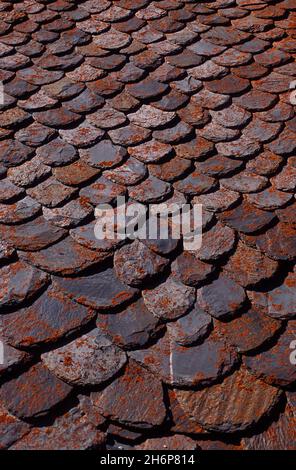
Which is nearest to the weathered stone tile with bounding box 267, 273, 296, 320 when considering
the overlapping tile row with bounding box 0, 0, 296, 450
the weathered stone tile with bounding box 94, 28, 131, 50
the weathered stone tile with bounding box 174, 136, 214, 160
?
the overlapping tile row with bounding box 0, 0, 296, 450

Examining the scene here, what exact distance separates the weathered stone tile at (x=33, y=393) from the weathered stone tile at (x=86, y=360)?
27mm

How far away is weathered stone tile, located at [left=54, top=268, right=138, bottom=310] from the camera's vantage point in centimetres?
Result: 162

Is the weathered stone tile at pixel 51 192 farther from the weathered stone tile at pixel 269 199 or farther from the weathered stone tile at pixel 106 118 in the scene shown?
the weathered stone tile at pixel 269 199

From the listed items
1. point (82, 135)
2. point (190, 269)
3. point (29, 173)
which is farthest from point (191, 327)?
point (82, 135)

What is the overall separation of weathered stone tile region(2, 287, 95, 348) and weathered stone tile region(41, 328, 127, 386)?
5cm

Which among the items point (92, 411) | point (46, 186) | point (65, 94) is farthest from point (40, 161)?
point (92, 411)

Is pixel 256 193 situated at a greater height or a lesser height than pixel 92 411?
greater

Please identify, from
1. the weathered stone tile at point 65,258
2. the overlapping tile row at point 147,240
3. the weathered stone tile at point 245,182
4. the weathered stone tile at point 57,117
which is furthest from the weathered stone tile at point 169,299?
the weathered stone tile at point 57,117

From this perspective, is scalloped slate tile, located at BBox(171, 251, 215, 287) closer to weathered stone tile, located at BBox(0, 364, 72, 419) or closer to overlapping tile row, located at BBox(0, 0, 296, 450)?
overlapping tile row, located at BBox(0, 0, 296, 450)

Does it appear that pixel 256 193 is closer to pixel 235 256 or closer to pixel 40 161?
pixel 235 256

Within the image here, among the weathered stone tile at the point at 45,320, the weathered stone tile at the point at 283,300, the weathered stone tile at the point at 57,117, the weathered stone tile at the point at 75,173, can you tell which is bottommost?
the weathered stone tile at the point at 283,300

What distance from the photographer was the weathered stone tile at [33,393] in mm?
1366

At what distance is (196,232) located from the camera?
1864 mm

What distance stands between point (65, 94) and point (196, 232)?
1.08 m
